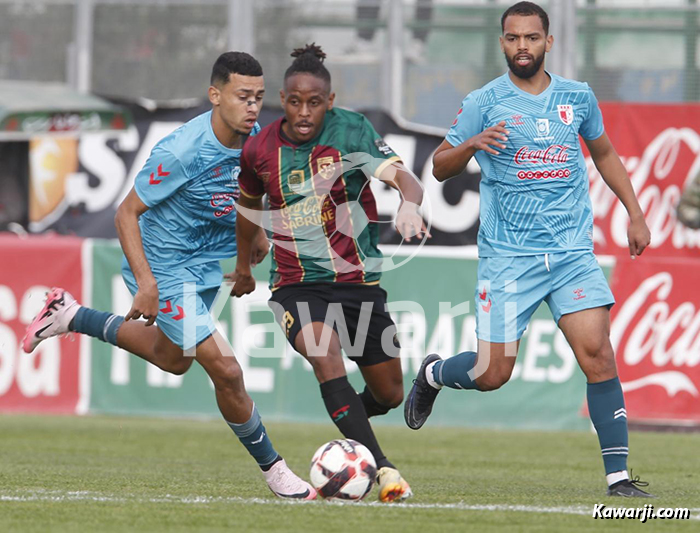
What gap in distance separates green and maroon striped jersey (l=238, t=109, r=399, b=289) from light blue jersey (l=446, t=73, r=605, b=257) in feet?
1.83

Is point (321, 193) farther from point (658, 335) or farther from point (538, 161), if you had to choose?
point (658, 335)

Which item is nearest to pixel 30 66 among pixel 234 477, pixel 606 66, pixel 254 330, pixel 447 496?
pixel 254 330

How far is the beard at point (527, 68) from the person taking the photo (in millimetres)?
6965

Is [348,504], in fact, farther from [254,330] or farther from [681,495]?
[254,330]

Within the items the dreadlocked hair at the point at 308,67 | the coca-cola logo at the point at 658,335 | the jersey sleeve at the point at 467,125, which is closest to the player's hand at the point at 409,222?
the jersey sleeve at the point at 467,125

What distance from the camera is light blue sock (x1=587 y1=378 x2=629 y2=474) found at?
681 centimetres

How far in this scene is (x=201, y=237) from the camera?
7.62 metres

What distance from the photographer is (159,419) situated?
13641 millimetres

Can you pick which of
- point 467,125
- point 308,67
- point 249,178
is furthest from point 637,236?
point 249,178

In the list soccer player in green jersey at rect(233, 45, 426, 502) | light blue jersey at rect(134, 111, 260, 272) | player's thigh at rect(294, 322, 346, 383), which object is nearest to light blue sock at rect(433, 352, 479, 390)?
soccer player in green jersey at rect(233, 45, 426, 502)

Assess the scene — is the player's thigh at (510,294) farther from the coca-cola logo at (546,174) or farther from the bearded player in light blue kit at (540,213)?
the coca-cola logo at (546,174)

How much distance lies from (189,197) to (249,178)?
1.47ft

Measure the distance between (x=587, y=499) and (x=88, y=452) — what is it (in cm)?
454

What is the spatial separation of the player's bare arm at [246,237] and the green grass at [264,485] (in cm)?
119
